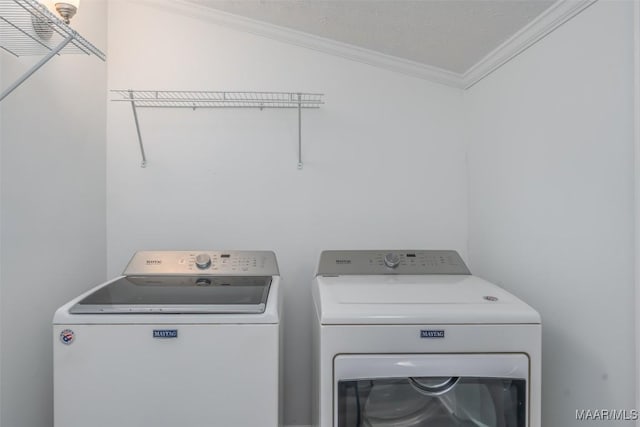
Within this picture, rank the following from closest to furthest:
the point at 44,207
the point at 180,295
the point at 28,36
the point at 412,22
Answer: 1. the point at 28,36
2. the point at 180,295
3. the point at 44,207
4. the point at 412,22

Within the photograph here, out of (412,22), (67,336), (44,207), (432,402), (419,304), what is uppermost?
(412,22)

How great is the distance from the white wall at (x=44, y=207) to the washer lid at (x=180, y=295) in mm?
290

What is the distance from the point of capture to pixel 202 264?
1.82 meters

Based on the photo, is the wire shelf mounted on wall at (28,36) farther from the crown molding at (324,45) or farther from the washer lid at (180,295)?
the crown molding at (324,45)

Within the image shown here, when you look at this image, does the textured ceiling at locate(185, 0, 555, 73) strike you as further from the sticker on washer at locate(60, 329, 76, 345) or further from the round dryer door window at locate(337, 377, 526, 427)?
the sticker on washer at locate(60, 329, 76, 345)

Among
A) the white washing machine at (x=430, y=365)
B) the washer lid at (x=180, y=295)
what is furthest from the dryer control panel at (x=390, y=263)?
the white washing machine at (x=430, y=365)

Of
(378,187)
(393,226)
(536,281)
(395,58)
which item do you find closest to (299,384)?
(393,226)

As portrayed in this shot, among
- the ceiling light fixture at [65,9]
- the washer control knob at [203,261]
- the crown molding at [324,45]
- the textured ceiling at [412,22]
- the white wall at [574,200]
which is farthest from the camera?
the crown molding at [324,45]

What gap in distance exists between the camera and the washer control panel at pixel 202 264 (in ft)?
5.96

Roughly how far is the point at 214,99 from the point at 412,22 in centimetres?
112

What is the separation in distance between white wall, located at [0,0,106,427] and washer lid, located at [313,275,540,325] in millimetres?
1204

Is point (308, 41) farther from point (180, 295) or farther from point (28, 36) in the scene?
point (180, 295)

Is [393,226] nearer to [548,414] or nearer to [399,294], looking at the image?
[399,294]

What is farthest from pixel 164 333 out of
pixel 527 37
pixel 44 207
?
pixel 527 37
